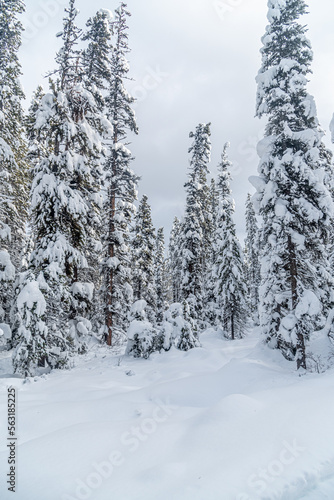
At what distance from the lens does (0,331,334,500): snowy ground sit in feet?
10.6

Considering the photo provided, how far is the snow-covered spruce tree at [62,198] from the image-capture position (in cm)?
1052

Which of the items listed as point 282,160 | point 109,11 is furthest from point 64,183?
point 109,11

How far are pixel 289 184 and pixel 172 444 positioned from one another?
10408mm

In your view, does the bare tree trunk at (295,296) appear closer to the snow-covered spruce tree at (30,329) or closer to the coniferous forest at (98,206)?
the coniferous forest at (98,206)

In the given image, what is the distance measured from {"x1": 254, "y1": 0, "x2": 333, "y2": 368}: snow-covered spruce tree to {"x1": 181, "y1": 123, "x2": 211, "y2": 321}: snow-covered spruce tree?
11.4 m

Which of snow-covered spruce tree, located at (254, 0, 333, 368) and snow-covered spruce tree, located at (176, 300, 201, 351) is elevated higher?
snow-covered spruce tree, located at (254, 0, 333, 368)

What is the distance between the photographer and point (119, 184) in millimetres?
17922

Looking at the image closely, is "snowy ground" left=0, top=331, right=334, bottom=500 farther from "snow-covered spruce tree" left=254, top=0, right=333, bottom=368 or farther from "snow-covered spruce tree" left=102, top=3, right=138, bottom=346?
"snow-covered spruce tree" left=102, top=3, right=138, bottom=346

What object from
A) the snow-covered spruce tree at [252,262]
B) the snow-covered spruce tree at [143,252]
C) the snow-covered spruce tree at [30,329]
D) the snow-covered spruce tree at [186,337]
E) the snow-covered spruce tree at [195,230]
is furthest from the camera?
the snow-covered spruce tree at [252,262]

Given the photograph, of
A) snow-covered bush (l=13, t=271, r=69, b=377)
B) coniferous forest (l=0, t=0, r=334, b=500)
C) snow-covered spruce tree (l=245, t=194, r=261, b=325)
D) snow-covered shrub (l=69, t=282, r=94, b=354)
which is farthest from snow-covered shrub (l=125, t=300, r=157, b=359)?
snow-covered spruce tree (l=245, t=194, r=261, b=325)

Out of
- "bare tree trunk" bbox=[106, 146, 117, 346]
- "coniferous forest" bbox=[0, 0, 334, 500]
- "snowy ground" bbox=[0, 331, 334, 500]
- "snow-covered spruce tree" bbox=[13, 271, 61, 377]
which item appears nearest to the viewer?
"snowy ground" bbox=[0, 331, 334, 500]

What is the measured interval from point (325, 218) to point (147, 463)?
10.8 m

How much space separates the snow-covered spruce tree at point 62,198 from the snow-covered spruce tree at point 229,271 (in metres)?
14.3

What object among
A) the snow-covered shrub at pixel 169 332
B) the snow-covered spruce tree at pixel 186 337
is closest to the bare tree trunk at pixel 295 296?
the snow-covered spruce tree at pixel 186 337
